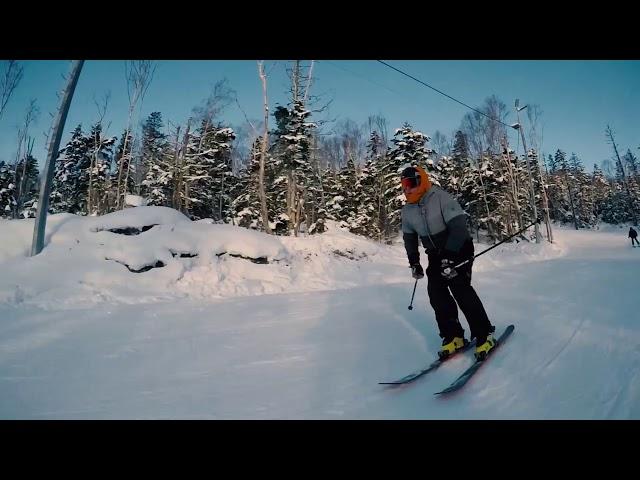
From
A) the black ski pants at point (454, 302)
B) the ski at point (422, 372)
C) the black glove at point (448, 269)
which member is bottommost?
the ski at point (422, 372)

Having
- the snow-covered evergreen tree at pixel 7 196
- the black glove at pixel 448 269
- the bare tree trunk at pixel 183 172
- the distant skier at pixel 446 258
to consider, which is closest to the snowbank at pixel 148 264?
the distant skier at pixel 446 258

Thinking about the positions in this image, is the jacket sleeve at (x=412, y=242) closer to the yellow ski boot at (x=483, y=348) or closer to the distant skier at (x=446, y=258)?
the distant skier at (x=446, y=258)

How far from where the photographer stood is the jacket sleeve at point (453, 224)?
321cm

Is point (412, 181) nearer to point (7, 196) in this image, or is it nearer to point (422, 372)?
point (422, 372)

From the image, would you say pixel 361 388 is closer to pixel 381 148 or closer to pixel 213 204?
pixel 213 204

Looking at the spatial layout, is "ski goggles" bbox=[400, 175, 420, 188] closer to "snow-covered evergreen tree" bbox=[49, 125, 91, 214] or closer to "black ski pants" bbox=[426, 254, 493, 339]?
"black ski pants" bbox=[426, 254, 493, 339]

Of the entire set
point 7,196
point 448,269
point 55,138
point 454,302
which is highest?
point 7,196

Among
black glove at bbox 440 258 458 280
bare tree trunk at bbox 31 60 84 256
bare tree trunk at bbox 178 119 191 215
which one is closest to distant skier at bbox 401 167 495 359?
black glove at bbox 440 258 458 280

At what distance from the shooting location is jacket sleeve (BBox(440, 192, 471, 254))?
3211 mm

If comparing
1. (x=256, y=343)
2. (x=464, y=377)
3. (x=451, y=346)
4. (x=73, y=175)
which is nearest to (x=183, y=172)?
(x=73, y=175)

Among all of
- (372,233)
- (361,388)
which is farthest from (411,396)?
(372,233)

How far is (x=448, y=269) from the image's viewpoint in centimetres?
316

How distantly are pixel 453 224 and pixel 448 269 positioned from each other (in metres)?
0.45
